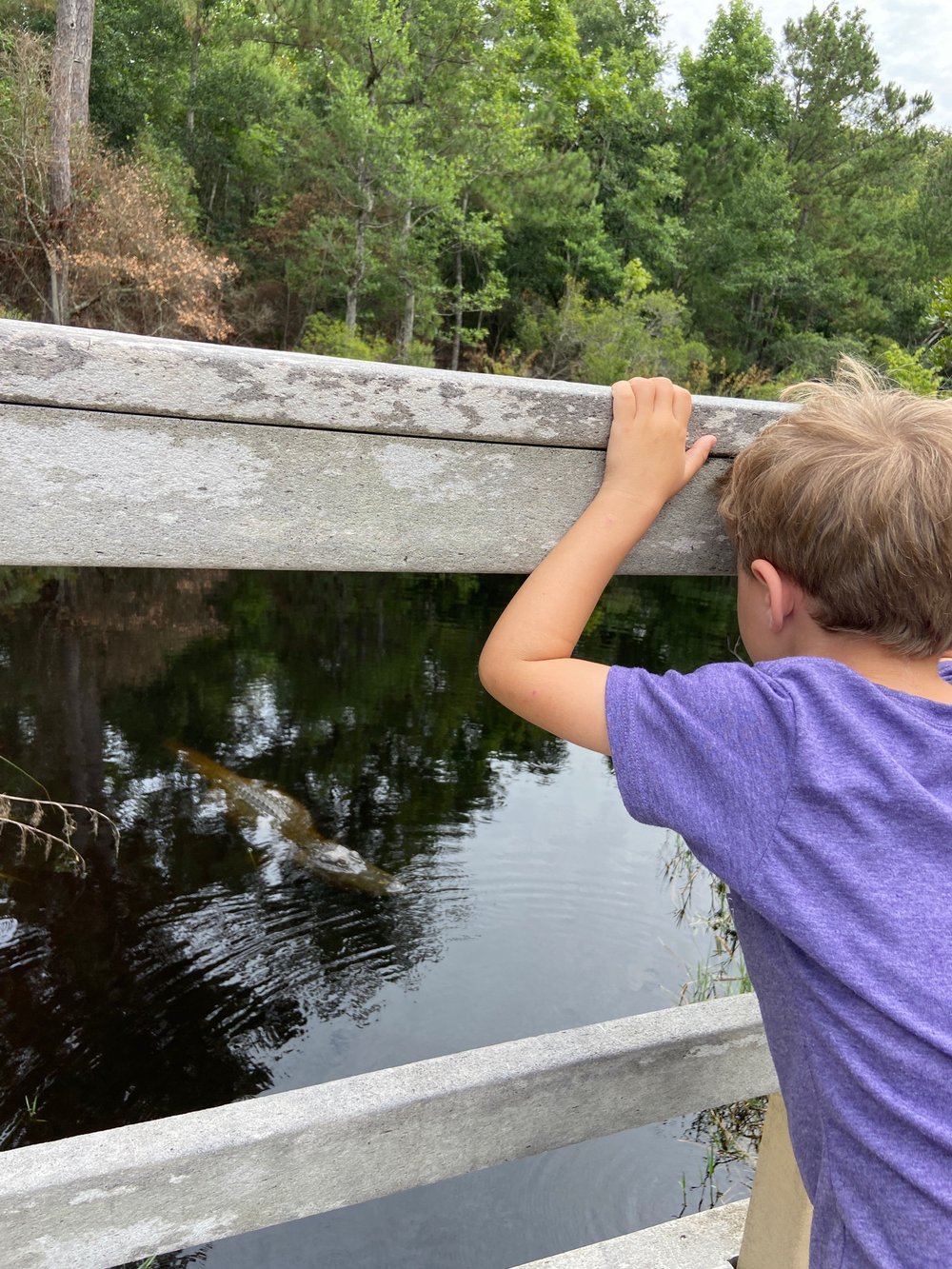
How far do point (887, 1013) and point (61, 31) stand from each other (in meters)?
20.9

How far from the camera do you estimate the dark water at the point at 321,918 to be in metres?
3.62

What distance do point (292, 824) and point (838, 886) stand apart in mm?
5810

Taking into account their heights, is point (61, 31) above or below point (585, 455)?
above

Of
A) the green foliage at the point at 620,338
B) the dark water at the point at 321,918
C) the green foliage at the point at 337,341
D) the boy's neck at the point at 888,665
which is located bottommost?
the dark water at the point at 321,918

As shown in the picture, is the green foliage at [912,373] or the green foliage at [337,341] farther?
the green foliage at [337,341]

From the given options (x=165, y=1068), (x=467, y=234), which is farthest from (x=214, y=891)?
(x=467, y=234)

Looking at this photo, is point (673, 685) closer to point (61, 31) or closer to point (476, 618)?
point (476, 618)

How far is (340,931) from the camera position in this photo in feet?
17.0

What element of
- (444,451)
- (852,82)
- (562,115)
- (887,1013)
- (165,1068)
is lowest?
(165,1068)

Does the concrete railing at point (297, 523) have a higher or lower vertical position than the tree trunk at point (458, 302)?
lower

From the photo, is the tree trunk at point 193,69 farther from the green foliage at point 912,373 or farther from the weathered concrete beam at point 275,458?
the weathered concrete beam at point 275,458

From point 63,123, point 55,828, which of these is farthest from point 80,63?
point 55,828

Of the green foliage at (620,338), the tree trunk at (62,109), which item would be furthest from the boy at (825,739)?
the green foliage at (620,338)

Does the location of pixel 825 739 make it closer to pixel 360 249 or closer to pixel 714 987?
pixel 714 987
